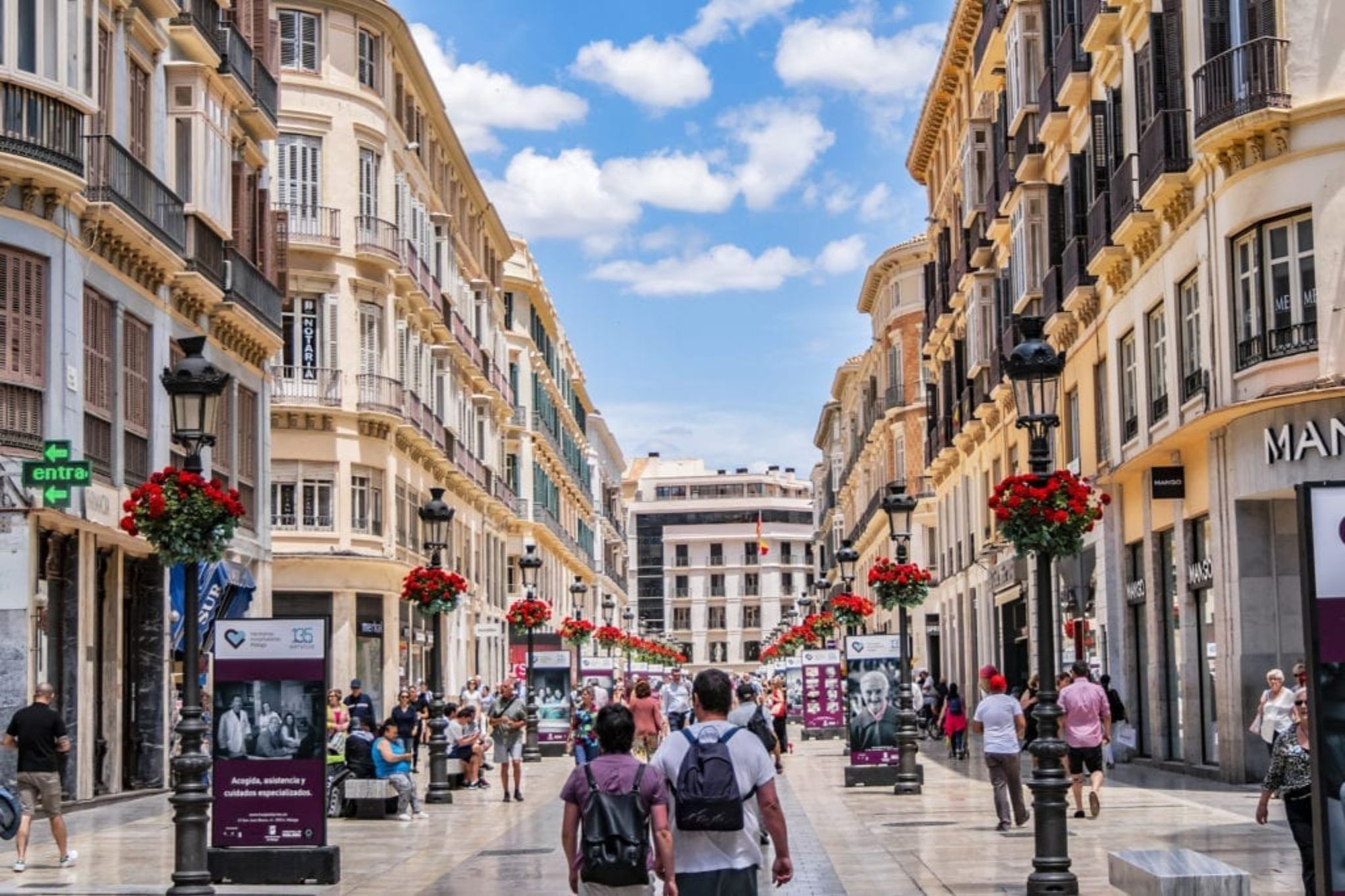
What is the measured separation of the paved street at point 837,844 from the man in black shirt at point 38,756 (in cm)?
64

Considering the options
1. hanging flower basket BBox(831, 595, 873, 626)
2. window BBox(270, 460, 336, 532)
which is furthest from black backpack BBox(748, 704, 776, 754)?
window BBox(270, 460, 336, 532)

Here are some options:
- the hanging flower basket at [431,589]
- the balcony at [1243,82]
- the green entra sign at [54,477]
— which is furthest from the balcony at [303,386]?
the balcony at [1243,82]

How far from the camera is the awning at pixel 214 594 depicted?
3184cm

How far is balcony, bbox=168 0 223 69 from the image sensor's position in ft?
105

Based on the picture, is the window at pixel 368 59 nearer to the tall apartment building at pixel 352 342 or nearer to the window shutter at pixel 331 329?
the tall apartment building at pixel 352 342

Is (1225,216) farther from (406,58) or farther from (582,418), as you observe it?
(582,418)

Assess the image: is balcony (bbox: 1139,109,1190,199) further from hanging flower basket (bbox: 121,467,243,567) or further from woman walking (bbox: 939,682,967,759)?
hanging flower basket (bbox: 121,467,243,567)

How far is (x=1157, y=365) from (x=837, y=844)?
13.0 meters

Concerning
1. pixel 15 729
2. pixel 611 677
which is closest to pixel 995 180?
pixel 611 677

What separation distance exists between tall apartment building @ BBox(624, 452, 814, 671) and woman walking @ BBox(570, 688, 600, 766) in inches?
5394

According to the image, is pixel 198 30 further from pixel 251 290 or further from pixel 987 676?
pixel 987 676

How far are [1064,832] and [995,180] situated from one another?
107 feet

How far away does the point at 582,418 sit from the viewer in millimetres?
114312

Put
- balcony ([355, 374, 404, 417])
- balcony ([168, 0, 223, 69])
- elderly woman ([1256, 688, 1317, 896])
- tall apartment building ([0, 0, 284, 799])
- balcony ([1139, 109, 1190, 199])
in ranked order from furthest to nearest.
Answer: balcony ([355, 374, 404, 417]), balcony ([168, 0, 223, 69]), balcony ([1139, 109, 1190, 199]), tall apartment building ([0, 0, 284, 799]), elderly woman ([1256, 688, 1317, 896])
